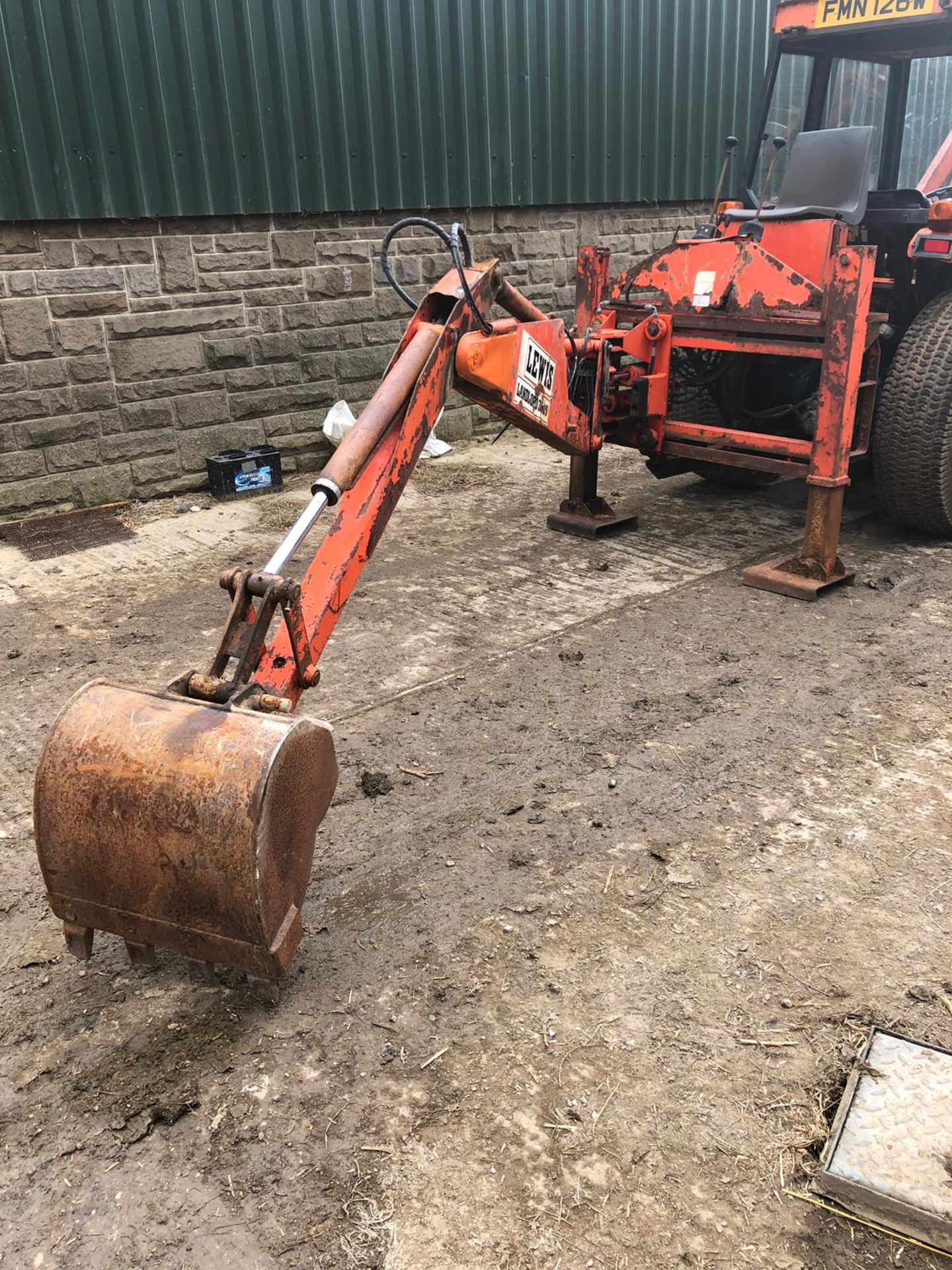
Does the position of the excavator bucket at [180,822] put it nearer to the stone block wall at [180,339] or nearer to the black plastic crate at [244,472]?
the stone block wall at [180,339]

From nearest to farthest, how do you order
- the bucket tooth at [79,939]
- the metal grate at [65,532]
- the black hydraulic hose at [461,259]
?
the bucket tooth at [79,939], the black hydraulic hose at [461,259], the metal grate at [65,532]

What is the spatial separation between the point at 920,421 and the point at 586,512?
1.81 metres

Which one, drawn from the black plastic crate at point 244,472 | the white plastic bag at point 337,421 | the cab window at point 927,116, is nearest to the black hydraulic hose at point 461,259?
the black plastic crate at point 244,472

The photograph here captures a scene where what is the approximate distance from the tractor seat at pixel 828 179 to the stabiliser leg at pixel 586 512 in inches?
60.6

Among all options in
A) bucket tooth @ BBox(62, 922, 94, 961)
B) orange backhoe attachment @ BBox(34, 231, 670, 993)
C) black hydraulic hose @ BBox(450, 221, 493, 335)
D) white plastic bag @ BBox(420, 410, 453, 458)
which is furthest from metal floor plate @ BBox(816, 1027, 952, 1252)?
white plastic bag @ BBox(420, 410, 453, 458)

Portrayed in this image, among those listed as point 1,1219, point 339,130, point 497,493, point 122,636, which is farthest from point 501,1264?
point 339,130

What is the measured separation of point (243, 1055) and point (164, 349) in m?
5.13

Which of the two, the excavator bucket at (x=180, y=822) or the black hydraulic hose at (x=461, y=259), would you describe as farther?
the black hydraulic hose at (x=461, y=259)

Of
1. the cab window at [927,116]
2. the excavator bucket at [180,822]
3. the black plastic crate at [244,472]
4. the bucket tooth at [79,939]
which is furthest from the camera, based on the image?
the cab window at [927,116]

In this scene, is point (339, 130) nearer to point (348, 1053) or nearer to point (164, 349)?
point (164, 349)

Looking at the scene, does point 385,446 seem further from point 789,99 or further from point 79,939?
point 789,99

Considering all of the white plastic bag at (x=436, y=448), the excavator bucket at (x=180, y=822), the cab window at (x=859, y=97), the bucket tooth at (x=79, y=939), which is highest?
the cab window at (x=859, y=97)

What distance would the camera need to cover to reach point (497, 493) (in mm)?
6852

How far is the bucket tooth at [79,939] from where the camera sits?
2.39 meters
